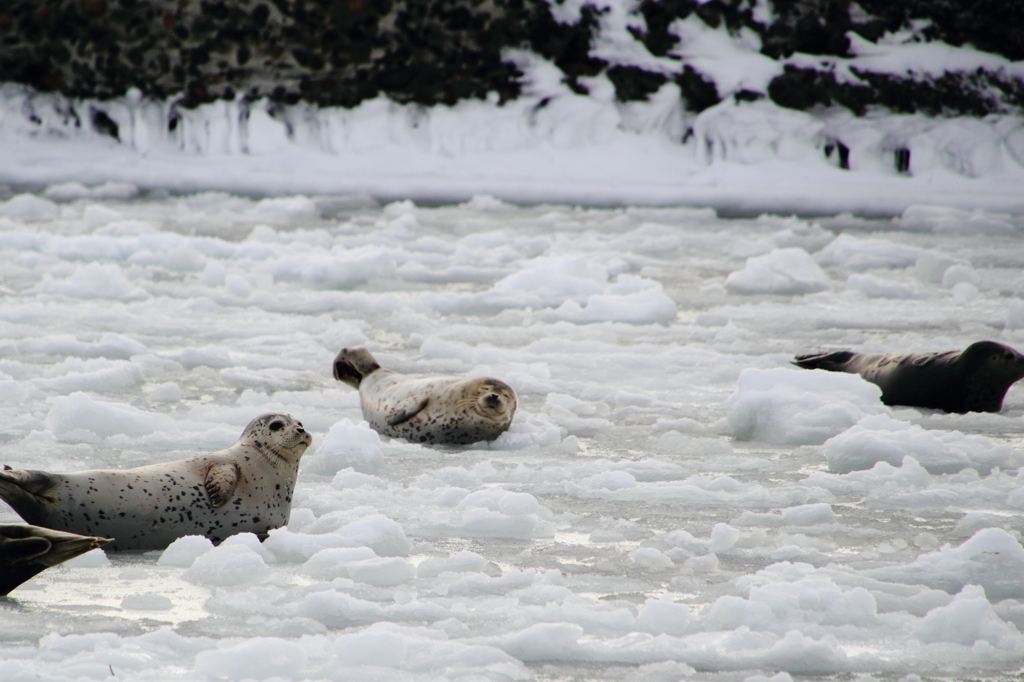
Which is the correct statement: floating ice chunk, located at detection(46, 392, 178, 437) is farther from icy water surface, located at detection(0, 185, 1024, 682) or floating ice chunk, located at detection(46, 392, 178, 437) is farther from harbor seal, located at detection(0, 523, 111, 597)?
harbor seal, located at detection(0, 523, 111, 597)

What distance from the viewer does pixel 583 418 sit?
13.3ft

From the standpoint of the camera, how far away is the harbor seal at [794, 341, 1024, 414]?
417 centimetres

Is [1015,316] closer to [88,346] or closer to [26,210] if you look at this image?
[88,346]

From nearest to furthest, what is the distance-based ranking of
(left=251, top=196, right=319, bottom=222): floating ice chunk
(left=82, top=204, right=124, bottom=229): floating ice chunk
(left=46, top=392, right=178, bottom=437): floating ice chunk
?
1. (left=46, top=392, right=178, bottom=437): floating ice chunk
2. (left=82, top=204, right=124, bottom=229): floating ice chunk
3. (left=251, top=196, right=319, bottom=222): floating ice chunk

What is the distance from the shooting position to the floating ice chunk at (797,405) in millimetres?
3764

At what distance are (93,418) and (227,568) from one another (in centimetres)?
136

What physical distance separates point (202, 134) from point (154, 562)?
10.9 metres

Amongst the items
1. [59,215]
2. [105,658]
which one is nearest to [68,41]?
[59,215]

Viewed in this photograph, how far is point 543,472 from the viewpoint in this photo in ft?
10.8

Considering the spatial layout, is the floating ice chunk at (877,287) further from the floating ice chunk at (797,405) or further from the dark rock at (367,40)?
the dark rock at (367,40)

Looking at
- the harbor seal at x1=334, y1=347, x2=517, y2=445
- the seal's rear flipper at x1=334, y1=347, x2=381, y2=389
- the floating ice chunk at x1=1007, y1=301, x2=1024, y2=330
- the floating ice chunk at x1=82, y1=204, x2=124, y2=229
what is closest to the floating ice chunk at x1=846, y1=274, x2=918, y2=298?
the floating ice chunk at x1=1007, y1=301, x2=1024, y2=330

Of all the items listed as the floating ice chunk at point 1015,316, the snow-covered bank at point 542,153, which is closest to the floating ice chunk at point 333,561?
the floating ice chunk at point 1015,316

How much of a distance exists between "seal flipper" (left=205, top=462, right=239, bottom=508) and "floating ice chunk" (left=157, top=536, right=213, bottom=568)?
110mm

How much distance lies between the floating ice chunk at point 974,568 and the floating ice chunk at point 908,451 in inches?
34.2
